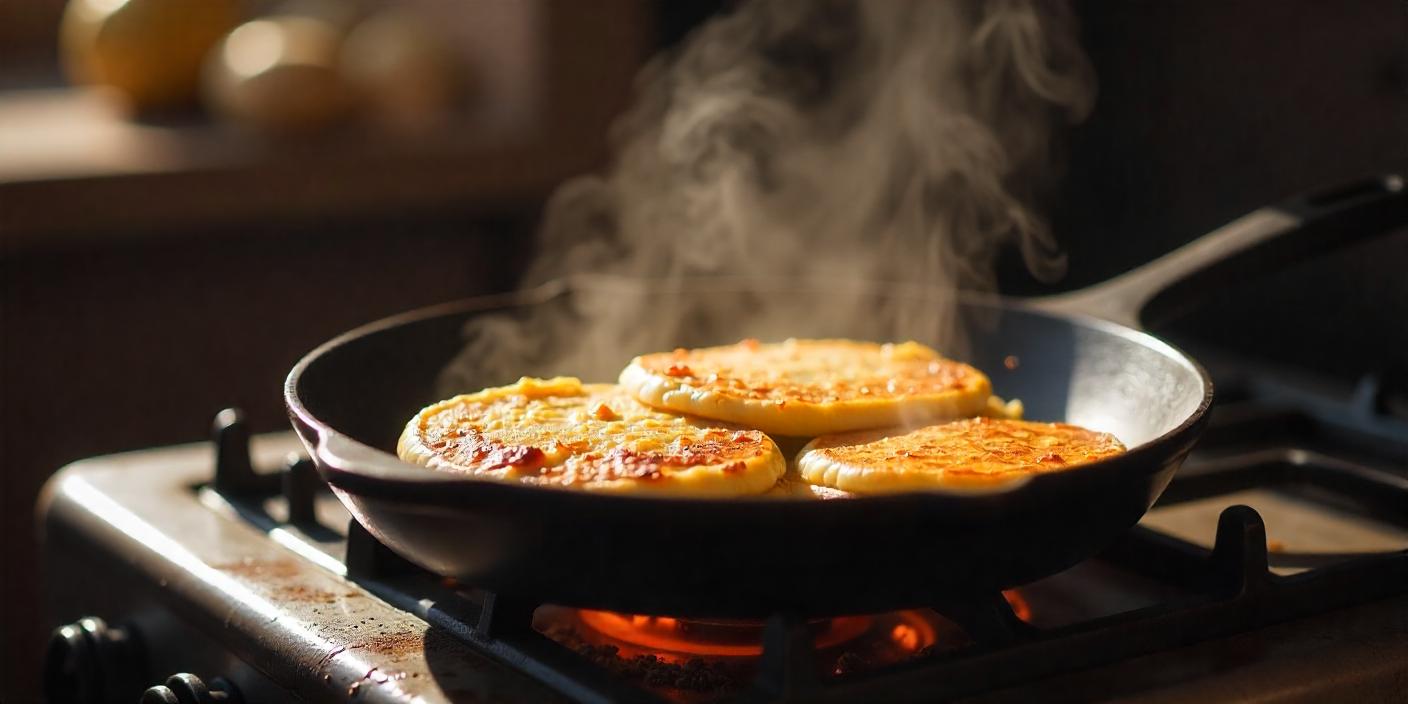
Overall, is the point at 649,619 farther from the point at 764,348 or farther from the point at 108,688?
the point at 108,688

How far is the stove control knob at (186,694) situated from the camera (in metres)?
0.99

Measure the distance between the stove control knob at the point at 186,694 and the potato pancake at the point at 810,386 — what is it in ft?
1.24

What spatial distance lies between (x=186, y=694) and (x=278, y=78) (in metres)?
1.84

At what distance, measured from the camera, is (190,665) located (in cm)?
112

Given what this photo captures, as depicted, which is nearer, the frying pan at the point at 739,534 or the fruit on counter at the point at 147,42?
the frying pan at the point at 739,534

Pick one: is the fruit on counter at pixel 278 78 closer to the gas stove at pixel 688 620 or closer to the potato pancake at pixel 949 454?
the gas stove at pixel 688 620

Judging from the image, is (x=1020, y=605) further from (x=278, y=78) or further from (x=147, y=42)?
(x=147, y=42)

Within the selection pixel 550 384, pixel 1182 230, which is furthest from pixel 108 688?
pixel 1182 230

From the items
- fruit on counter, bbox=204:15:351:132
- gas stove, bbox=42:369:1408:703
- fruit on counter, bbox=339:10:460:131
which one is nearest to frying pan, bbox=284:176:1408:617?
gas stove, bbox=42:369:1408:703

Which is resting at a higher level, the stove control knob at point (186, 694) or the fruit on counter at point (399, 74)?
the fruit on counter at point (399, 74)

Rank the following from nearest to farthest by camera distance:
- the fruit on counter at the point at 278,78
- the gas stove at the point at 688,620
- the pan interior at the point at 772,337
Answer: the gas stove at the point at 688,620 < the pan interior at the point at 772,337 < the fruit on counter at the point at 278,78

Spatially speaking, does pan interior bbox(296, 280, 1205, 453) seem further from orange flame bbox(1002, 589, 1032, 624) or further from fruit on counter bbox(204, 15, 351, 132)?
fruit on counter bbox(204, 15, 351, 132)

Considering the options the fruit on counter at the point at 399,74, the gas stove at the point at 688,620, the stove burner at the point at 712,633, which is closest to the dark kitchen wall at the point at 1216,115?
the gas stove at the point at 688,620

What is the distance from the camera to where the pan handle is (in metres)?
1.30
